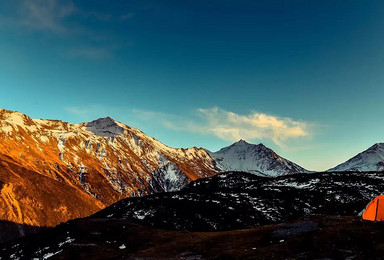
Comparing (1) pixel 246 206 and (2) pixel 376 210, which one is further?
(1) pixel 246 206

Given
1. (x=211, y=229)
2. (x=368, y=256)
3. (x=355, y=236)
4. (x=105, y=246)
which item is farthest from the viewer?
(x=211, y=229)

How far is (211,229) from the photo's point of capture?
78938 mm

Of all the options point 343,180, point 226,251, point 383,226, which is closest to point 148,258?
point 226,251

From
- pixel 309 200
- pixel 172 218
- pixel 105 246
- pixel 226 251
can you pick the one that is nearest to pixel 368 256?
pixel 226 251

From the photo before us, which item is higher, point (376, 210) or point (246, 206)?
point (246, 206)

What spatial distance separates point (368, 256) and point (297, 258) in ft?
21.7

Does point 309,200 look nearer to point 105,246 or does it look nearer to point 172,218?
point 172,218

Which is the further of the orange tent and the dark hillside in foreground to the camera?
the dark hillside in foreground

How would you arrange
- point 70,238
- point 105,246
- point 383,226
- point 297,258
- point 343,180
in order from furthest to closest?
1. point 343,180
2. point 70,238
3. point 105,246
4. point 383,226
5. point 297,258

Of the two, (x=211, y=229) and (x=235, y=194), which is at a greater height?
(x=235, y=194)

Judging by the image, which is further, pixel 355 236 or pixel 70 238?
pixel 70 238

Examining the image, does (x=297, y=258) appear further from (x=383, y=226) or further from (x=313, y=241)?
(x=383, y=226)

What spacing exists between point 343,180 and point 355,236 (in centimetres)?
12662

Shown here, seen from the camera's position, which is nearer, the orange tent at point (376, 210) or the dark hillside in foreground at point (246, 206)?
the orange tent at point (376, 210)
